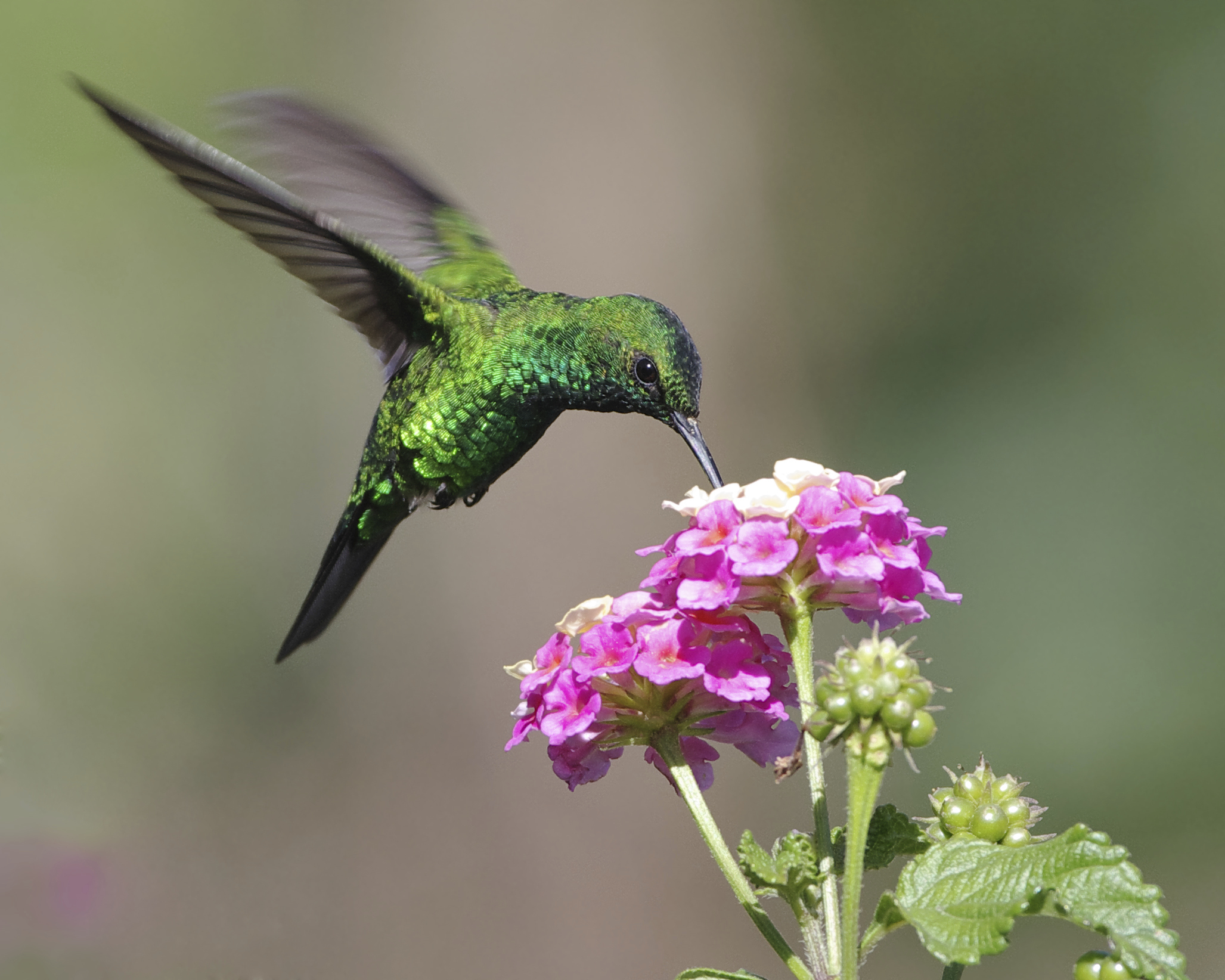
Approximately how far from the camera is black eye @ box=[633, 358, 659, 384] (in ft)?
7.87

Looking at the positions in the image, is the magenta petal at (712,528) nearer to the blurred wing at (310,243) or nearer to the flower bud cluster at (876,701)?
the flower bud cluster at (876,701)

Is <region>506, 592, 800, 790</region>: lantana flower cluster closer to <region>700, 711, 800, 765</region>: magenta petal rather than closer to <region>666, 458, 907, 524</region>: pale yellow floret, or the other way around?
<region>700, 711, 800, 765</region>: magenta petal

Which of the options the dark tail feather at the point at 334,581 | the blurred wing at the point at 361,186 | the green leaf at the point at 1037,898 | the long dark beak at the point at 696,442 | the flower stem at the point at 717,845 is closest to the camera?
the green leaf at the point at 1037,898

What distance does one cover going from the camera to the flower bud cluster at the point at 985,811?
1353 millimetres

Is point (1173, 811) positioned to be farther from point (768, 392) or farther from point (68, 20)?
point (68, 20)

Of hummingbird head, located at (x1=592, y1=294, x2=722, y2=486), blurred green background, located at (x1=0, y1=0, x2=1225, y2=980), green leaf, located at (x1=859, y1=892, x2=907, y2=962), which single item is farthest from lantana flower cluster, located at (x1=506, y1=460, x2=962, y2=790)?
blurred green background, located at (x1=0, y1=0, x2=1225, y2=980)

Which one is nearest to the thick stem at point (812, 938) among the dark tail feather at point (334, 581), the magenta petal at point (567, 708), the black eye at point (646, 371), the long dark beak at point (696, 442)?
the magenta petal at point (567, 708)

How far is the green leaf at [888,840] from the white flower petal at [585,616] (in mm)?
338

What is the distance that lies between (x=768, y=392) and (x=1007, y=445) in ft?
4.43

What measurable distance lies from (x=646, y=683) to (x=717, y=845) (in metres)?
0.20

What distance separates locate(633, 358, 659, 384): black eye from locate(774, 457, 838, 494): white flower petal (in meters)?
0.97

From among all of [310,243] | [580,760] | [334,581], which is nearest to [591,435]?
[334,581]

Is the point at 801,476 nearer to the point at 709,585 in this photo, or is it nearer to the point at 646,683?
the point at 709,585

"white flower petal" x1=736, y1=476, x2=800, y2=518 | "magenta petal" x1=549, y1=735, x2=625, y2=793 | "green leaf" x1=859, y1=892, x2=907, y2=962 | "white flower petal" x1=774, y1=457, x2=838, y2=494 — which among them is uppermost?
"white flower petal" x1=774, y1=457, x2=838, y2=494
